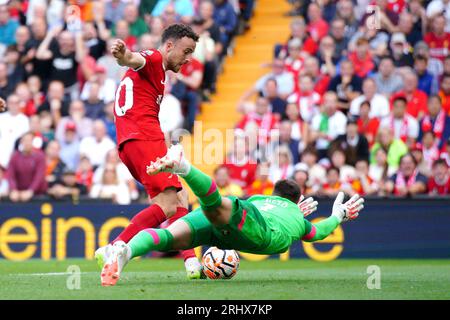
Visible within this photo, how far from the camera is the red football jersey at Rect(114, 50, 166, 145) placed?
1058 centimetres

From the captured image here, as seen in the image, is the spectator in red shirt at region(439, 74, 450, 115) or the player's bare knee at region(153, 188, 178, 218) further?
the spectator in red shirt at region(439, 74, 450, 115)

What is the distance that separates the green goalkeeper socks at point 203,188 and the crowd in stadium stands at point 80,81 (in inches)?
359

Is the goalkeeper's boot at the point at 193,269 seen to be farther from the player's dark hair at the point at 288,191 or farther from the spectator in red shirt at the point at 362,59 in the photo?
the spectator in red shirt at the point at 362,59

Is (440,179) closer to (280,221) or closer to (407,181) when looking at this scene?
(407,181)

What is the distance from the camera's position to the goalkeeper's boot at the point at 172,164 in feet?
26.9

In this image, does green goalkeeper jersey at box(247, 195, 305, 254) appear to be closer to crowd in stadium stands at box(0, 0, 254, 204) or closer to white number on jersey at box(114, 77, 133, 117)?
white number on jersey at box(114, 77, 133, 117)

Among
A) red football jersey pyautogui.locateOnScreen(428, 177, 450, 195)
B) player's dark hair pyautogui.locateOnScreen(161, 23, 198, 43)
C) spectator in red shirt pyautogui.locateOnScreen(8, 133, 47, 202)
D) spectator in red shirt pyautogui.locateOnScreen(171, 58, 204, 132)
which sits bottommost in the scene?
red football jersey pyautogui.locateOnScreen(428, 177, 450, 195)

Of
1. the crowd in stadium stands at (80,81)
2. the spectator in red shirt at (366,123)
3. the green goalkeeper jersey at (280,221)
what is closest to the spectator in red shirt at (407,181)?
the spectator in red shirt at (366,123)

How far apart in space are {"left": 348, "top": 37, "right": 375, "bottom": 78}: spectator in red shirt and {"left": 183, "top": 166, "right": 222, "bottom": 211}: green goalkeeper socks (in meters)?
11.0

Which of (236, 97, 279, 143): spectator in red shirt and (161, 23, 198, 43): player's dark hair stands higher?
(161, 23, 198, 43): player's dark hair

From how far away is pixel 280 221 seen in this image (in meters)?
9.75

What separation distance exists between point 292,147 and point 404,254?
9.42 feet

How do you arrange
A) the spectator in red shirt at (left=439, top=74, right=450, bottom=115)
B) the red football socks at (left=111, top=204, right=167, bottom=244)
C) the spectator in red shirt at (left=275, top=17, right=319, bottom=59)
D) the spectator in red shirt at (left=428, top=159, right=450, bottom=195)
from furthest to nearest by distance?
1. the spectator in red shirt at (left=275, top=17, right=319, bottom=59)
2. the spectator in red shirt at (left=439, top=74, right=450, bottom=115)
3. the spectator in red shirt at (left=428, top=159, right=450, bottom=195)
4. the red football socks at (left=111, top=204, right=167, bottom=244)

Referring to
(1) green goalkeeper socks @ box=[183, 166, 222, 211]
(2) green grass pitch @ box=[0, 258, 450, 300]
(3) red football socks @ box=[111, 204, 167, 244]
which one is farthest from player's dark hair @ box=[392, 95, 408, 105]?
(1) green goalkeeper socks @ box=[183, 166, 222, 211]
